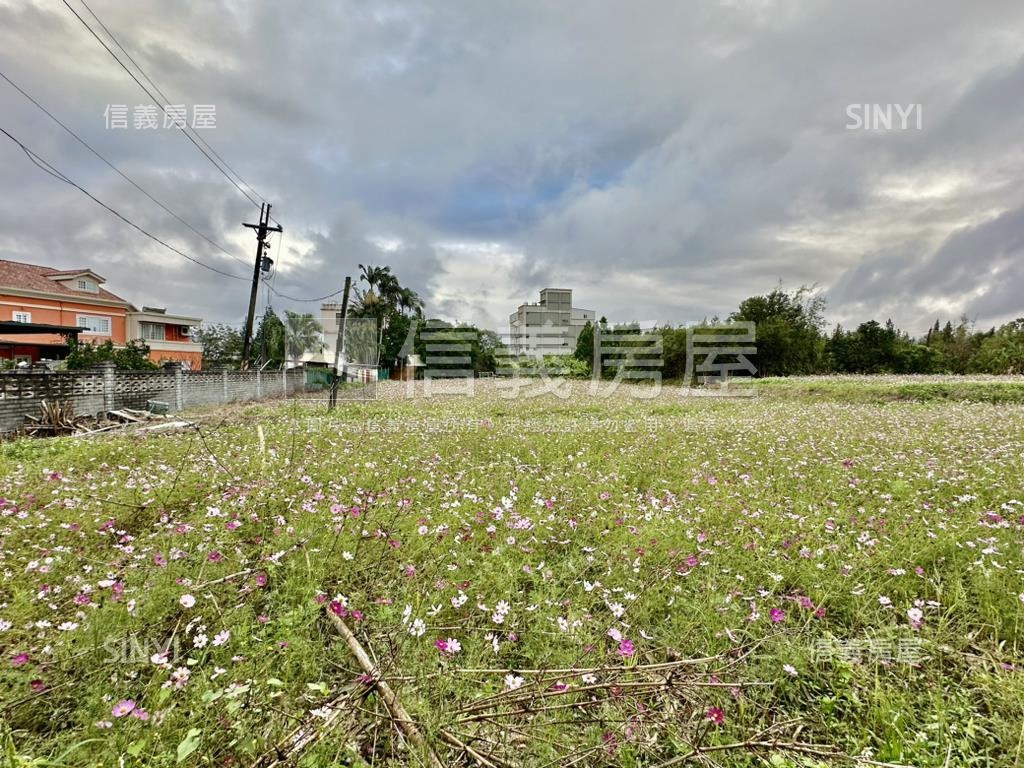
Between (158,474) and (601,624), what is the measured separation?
5.28 m

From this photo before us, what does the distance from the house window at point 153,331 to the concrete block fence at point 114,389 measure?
23039 mm

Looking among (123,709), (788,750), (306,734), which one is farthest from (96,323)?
(788,750)

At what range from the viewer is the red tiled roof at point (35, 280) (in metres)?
24.7

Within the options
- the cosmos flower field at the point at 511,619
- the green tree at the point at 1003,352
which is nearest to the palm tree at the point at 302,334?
the cosmos flower field at the point at 511,619

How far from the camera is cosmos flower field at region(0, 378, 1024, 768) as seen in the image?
1755mm

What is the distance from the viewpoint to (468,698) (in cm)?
198

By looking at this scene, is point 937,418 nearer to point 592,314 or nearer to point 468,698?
point 468,698

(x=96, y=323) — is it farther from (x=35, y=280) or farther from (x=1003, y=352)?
(x=1003, y=352)

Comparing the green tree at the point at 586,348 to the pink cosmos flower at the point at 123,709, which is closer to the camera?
the pink cosmos flower at the point at 123,709

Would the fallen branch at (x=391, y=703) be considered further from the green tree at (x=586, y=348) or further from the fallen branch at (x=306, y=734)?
the green tree at (x=586, y=348)

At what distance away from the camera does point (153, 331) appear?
3272 centimetres

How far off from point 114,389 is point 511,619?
13.4 m

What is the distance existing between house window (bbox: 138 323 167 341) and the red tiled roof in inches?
122

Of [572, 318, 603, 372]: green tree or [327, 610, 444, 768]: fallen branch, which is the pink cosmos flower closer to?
[327, 610, 444, 768]: fallen branch
